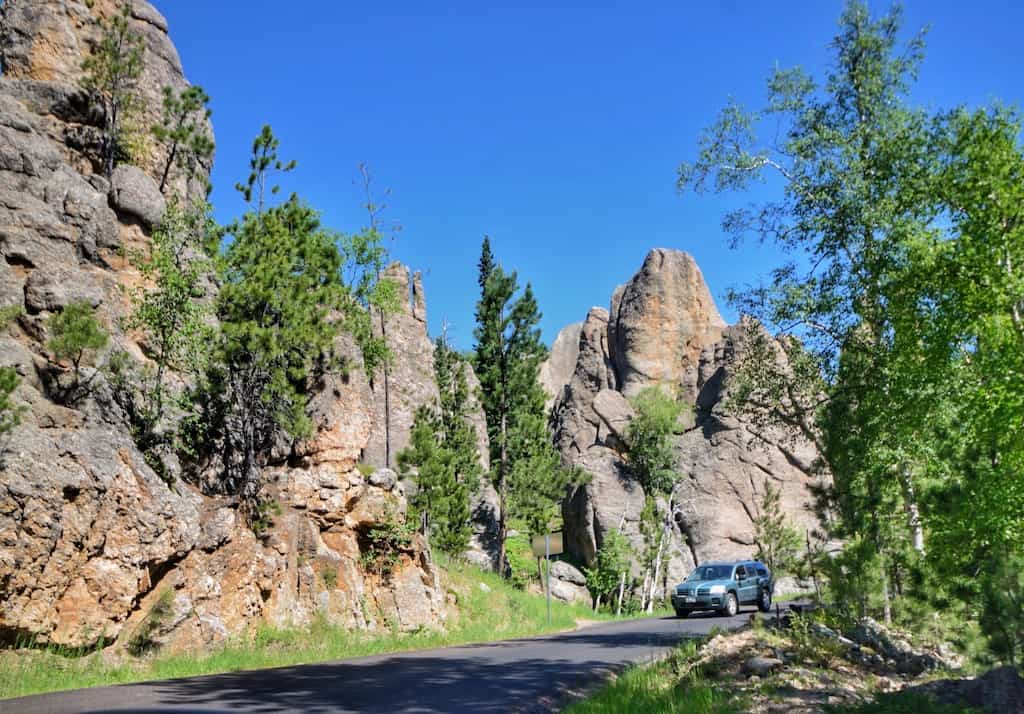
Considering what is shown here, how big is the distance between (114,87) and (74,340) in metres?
14.6

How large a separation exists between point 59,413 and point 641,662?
1215cm

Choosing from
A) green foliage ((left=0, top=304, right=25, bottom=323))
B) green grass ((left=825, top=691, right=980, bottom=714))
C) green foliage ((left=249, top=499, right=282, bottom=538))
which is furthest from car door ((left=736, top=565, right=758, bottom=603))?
green foliage ((left=0, top=304, right=25, bottom=323))

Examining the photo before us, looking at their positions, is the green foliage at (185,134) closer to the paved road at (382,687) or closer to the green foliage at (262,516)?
the green foliage at (262,516)

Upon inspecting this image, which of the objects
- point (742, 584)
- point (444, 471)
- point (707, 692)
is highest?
point (444, 471)

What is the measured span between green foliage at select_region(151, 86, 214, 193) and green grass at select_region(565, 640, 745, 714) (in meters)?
22.0

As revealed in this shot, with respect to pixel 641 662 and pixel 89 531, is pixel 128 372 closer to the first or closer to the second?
pixel 89 531

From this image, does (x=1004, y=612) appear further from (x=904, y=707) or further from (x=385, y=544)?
(x=385, y=544)

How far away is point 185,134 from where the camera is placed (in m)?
25.7

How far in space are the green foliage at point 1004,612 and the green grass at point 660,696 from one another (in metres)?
3.80

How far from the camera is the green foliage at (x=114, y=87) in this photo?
1028 inches

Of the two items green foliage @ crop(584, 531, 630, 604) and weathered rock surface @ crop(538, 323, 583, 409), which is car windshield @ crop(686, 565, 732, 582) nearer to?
green foliage @ crop(584, 531, 630, 604)

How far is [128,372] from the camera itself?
18422mm

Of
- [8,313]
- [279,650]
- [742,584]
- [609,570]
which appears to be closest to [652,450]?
[609,570]

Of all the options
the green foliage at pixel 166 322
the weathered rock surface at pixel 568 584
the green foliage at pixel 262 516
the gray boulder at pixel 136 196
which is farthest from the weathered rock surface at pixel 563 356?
the green foliage at pixel 262 516
